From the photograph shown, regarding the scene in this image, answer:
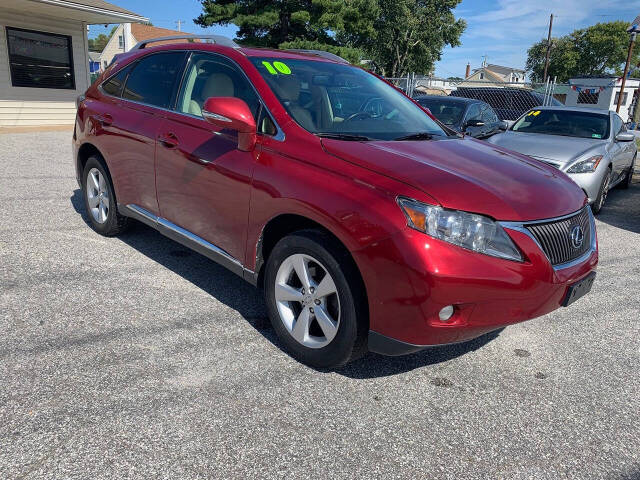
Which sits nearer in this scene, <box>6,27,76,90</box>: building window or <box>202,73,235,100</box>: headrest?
<box>202,73,235,100</box>: headrest

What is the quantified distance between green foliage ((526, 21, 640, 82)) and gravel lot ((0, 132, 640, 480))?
7250 cm

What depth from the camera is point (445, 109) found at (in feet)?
33.5

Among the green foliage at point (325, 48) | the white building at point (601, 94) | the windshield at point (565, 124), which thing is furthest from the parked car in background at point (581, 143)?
the white building at point (601, 94)

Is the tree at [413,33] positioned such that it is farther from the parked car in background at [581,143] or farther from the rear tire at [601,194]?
the rear tire at [601,194]

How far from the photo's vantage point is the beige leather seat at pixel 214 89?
3561 millimetres

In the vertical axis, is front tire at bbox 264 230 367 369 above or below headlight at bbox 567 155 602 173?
below

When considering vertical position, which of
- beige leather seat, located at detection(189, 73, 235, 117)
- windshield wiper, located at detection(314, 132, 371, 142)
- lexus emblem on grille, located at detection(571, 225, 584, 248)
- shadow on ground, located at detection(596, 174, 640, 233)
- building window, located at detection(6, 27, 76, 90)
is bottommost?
shadow on ground, located at detection(596, 174, 640, 233)

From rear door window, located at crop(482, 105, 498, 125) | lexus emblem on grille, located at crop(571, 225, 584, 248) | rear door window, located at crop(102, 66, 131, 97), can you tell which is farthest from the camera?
rear door window, located at crop(482, 105, 498, 125)

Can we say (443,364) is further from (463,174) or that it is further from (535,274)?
(463,174)

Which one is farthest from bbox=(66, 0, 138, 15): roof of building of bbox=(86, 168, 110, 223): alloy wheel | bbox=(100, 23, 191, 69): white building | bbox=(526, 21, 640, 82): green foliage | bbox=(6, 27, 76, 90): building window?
bbox=(526, 21, 640, 82): green foliage

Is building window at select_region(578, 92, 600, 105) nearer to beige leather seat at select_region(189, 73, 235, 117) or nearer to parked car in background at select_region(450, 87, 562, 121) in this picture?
parked car in background at select_region(450, 87, 562, 121)

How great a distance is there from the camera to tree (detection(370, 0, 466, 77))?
4347 cm

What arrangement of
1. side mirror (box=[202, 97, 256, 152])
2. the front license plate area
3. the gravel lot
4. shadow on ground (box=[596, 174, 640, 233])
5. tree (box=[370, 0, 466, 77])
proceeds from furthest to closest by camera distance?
tree (box=[370, 0, 466, 77]), shadow on ground (box=[596, 174, 640, 233]), side mirror (box=[202, 97, 256, 152]), the front license plate area, the gravel lot

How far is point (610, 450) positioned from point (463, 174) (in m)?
1.53
